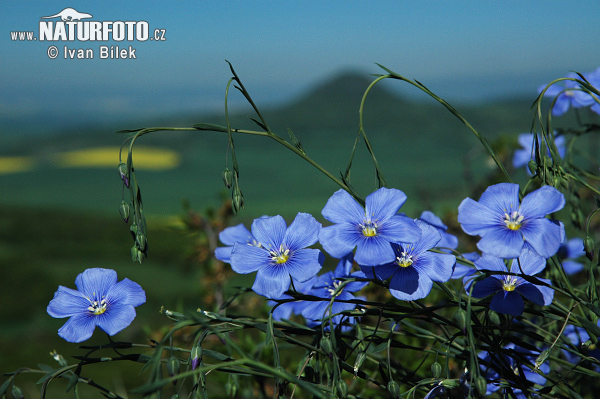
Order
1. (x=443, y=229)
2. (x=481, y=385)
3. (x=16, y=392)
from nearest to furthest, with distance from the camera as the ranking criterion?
(x=481, y=385) < (x=16, y=392) < (x=443, y=229)

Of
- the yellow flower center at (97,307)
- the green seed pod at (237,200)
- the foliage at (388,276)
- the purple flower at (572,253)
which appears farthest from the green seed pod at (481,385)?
the purple flower at (572,253)

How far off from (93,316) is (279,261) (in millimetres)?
271

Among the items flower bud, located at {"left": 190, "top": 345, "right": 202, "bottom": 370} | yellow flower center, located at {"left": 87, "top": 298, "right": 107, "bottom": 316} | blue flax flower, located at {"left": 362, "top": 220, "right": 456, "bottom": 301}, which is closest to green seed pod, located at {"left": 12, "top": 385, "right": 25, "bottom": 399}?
yellow flower center, located at {"left": 87, "top": 298, "right": 107, "bottom": 316}

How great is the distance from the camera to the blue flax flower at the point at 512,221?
71 cm

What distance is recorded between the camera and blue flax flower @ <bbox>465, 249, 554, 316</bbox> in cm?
79

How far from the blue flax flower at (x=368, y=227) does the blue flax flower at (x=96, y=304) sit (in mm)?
276

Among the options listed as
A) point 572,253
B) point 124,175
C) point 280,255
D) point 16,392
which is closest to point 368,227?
point 280,255

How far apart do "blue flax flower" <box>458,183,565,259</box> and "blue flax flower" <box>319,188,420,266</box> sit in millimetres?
81

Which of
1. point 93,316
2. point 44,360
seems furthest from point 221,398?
point 44,360

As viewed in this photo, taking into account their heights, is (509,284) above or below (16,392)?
above

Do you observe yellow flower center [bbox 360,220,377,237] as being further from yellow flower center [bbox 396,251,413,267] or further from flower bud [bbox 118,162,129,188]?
flower bud [bbox 118,162,129,188]

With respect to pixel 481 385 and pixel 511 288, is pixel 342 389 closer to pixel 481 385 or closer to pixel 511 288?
pixel 481 385

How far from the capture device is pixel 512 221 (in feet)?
2.49

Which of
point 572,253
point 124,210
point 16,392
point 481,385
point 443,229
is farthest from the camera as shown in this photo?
point 572,253
